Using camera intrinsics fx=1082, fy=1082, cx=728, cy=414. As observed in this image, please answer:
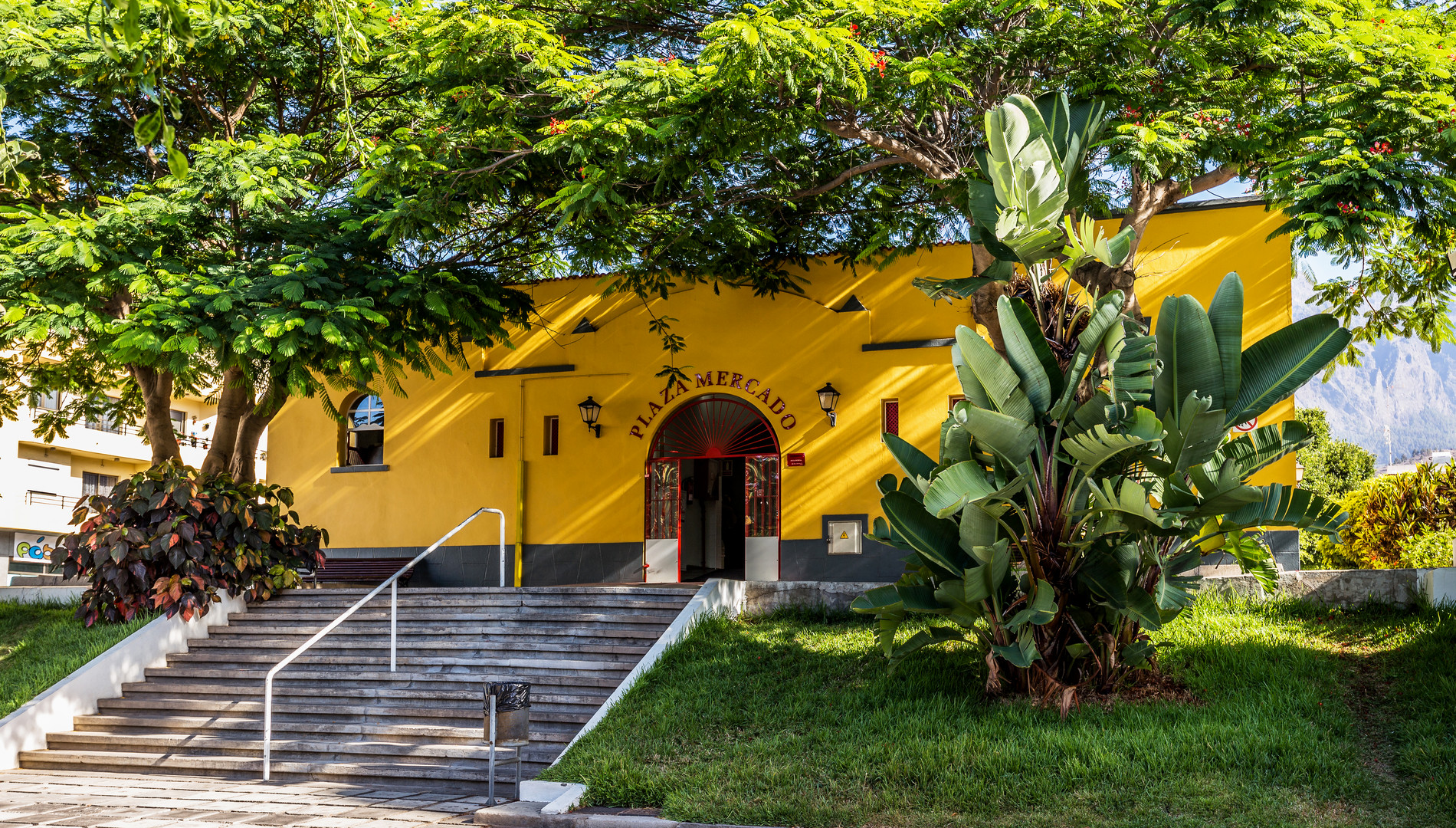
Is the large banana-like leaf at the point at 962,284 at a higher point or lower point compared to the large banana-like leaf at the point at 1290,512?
higher

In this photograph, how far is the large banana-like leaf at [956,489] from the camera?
23.2ft

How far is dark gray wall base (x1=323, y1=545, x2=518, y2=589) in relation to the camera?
1571 centimetres

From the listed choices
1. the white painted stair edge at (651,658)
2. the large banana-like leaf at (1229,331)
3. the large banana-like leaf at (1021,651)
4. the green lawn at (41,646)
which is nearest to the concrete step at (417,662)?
the white painted stair edge at (651,658)

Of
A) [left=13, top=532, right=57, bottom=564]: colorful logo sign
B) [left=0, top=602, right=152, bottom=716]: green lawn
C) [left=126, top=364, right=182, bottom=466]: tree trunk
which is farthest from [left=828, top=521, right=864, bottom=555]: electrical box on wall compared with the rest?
[left=13, top=532, right=57, bottom=564]: colorful logo sign

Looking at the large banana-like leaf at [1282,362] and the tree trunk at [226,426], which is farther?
the tree trunk at [226,426]

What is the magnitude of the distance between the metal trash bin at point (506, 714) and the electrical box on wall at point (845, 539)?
23.1 ft

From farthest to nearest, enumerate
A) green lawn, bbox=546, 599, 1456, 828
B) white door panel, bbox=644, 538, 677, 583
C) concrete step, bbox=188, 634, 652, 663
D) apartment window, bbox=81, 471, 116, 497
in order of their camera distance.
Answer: apartment window, bbox=81, 471, 116, 497, white door panel, bbox=644, 538, 677, 583, concrete step, bbox=188, 634, 652, 663, green lawn, bbox=546, 599, 1456, 828

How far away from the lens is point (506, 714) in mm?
7832

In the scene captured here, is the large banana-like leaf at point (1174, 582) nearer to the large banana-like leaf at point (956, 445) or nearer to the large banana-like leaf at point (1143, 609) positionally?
the large banana-like leaf at point (1143, 609)

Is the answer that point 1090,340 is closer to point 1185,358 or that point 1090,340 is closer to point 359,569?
point 1185,358

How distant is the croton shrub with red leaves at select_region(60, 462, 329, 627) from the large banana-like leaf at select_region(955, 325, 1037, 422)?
28.2 ft

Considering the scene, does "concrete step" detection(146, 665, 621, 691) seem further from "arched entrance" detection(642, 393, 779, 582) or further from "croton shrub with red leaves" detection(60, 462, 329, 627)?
"arched entrance" detection(642, 393, 779, 582)

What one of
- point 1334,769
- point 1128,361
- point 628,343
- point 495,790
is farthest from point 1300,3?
point 628,343

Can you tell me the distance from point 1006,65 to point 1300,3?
90.0 inches
